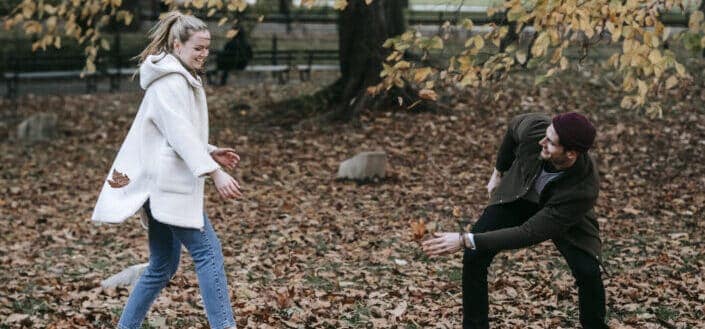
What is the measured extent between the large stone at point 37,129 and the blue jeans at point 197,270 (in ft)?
35.1

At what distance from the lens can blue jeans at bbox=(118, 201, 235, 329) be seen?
14.8ft

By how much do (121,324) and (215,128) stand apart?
32.6ft

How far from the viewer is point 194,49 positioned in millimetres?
4449

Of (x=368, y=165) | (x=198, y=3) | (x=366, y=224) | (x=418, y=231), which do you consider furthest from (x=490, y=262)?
(x=368, y=165)

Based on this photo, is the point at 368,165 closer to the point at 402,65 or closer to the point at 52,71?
the point at 402,65

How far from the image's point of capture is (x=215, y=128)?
47.8 feet

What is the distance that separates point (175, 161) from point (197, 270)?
610 millimetres

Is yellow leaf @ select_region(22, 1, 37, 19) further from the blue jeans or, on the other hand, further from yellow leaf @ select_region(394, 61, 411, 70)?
the blue jeans

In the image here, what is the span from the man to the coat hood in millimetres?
1501

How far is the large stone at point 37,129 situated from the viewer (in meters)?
14.7

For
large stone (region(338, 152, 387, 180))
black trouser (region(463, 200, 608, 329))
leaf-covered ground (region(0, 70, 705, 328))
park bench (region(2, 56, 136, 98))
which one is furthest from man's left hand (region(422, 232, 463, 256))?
park bench (region(2, 56, 136, 98))

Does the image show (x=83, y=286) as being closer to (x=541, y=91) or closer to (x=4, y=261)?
(x=4, y=261)

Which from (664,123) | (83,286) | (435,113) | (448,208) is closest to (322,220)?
(448,208)

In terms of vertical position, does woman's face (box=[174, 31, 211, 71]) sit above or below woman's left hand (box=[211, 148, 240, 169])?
above
